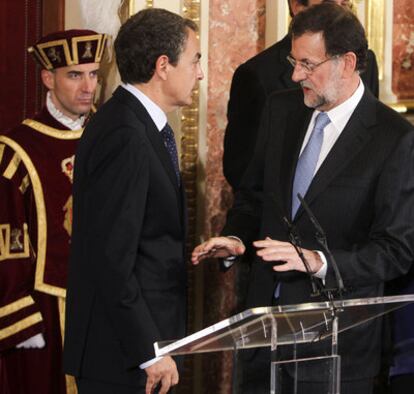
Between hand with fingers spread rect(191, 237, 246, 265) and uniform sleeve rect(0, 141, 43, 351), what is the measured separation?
108 centimetres

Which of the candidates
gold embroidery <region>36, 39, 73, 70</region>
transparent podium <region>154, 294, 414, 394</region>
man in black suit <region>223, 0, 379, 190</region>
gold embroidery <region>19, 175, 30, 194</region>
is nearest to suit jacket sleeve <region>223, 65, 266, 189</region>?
man in black suit <region>223, 0, 379, 190</region>

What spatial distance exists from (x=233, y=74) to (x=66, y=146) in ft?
2.46

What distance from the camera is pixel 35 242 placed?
14.6 ft

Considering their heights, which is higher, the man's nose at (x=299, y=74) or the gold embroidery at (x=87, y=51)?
the gold embroidery at (x=87, y=51)

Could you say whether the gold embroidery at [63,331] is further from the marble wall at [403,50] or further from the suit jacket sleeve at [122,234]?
the marble wall at [403,50]

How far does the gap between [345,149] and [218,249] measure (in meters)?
0.50


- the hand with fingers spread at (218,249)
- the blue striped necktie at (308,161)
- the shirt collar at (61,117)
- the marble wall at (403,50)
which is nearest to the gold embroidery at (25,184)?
the shirt collar at (61,117)

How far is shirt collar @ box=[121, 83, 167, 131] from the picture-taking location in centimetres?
349

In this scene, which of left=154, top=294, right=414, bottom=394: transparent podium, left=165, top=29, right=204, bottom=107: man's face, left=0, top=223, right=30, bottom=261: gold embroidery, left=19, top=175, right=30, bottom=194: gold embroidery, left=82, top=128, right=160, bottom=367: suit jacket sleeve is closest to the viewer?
left=154, top=294, right=414, bottom=394: transparent podium

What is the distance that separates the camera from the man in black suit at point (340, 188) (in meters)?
3.44

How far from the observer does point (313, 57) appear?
361 cm

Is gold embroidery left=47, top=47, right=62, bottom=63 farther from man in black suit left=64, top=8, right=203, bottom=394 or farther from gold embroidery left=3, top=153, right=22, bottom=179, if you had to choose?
man in black suit left=64, top=8, right=203, bottom=394

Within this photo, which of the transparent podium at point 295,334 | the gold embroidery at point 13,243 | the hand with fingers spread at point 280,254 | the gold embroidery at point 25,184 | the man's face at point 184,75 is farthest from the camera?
the gold embroidery at point 25,184

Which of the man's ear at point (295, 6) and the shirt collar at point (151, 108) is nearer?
the shirt collar at point (151, 108)
